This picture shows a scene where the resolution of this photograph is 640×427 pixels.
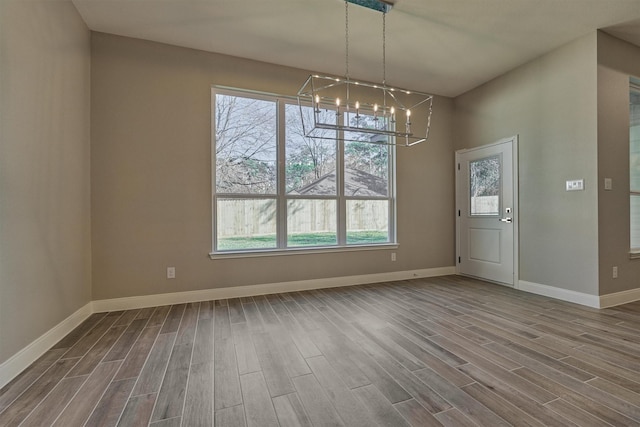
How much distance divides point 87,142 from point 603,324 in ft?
17.3

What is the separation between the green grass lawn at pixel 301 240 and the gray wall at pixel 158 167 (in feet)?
0.60

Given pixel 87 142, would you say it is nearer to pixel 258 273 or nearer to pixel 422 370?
pixel 258 273

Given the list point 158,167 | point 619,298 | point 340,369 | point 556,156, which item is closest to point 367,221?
→ point 556,156

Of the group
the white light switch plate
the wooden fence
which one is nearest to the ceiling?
the white light switch plate

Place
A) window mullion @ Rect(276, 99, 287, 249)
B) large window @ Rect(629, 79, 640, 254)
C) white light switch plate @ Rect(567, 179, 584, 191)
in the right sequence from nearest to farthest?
1. white light switch plate @ Rect(567, 179, 584, 191)
2. large window @ Rect(629, 79, 640, 254)
3. window mullion @ Rect(276, 99, 287, 249)

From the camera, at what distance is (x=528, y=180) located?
12.7 feet

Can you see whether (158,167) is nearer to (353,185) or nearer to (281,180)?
(281,180)

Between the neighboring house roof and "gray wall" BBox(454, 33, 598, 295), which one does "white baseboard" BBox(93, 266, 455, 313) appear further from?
"gray wall" BBox(454, 33, 598, 295)

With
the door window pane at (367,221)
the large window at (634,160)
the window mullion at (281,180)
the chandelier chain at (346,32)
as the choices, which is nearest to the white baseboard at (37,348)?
the window mullion at (281,180)

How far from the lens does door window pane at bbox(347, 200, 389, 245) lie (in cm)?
438

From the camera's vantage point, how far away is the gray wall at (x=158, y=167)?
3.17 metres

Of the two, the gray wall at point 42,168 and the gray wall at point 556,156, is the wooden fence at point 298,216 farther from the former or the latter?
the gray wall at point 556,156

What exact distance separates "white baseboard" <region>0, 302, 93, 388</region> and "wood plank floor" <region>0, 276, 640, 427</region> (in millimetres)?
55

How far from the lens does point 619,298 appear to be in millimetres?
3309
